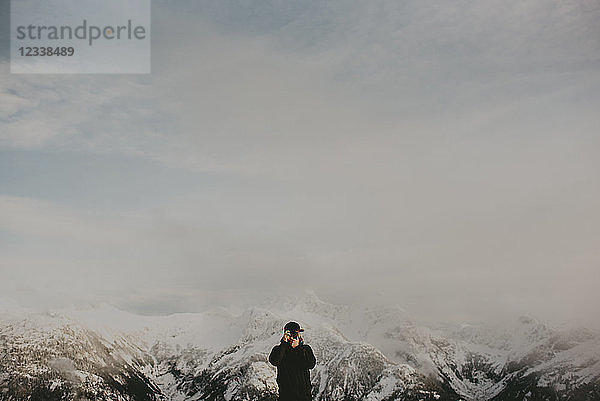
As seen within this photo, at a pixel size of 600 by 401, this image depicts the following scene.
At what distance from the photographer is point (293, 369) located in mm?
→ 11211

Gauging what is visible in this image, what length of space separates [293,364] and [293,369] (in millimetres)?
100

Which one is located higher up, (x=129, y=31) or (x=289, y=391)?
(x=129, y=31)

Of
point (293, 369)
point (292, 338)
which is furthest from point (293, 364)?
point (292, 338)

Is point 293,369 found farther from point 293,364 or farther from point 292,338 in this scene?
point 292,338

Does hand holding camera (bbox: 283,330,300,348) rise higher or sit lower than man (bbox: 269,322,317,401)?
higher

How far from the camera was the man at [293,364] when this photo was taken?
11.1 meters

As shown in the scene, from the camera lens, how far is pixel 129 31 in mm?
29531

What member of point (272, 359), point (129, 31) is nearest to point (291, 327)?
point (272, 359)

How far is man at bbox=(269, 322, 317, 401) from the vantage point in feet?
36.3

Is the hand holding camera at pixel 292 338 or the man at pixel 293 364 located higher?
the hand holding camera at pixel 292 338

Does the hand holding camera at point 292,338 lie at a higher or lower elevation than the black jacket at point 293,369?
higher

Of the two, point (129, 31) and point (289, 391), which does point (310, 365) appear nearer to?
point (289, 391)

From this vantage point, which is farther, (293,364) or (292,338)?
(293,364)

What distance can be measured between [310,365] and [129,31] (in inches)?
950
